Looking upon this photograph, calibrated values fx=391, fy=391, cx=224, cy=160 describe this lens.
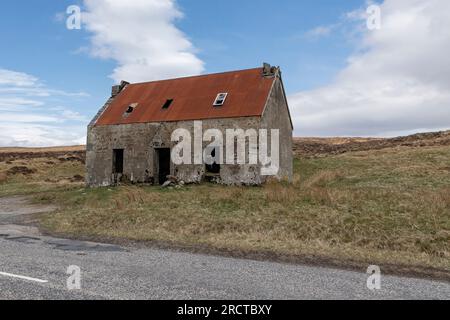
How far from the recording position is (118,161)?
28.5 m

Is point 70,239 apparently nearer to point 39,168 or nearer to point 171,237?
point 171,237

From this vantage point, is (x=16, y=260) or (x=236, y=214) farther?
(x=236, y=214)

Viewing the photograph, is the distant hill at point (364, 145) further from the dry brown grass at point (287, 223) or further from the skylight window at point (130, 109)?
the dry brown grass at point (287, 223)

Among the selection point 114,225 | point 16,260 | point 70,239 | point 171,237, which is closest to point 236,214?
point 171,237

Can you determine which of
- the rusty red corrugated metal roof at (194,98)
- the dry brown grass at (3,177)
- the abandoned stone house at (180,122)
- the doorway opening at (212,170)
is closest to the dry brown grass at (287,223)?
the doorway opening at (212,170)

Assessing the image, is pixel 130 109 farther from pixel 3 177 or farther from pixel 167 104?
pixel 3 177

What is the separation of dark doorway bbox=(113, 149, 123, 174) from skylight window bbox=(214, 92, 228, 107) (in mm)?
8164

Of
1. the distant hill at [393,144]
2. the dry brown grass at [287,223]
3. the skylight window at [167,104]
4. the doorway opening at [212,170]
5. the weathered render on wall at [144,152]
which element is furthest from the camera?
the distant hill at [393,144]

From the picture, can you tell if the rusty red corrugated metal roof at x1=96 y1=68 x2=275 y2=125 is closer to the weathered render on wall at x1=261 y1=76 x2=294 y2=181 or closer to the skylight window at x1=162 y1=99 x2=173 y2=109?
the skylight window at x1=162 y1=99 x2=173 y2=109

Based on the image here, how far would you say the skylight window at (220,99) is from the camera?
25.2 metres

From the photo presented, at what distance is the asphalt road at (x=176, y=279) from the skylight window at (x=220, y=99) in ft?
54.5

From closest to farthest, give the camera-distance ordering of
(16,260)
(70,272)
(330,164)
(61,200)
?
(70,272) < (16,260) < (61,200) < (330,164)
